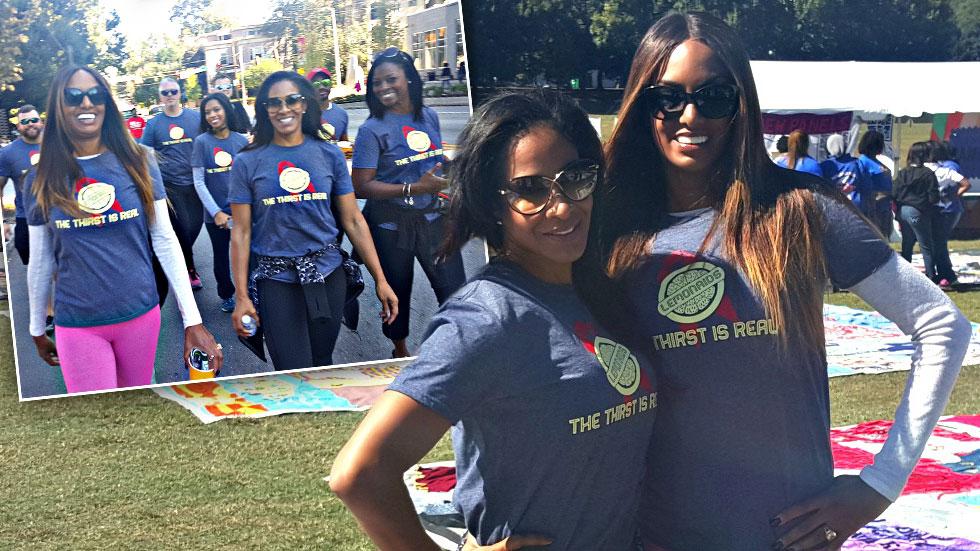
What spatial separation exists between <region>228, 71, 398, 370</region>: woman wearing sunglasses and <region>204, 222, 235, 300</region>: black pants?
7cm

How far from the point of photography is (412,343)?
197 inches

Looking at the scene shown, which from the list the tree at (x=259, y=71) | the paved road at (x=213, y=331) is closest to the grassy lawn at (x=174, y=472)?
the paved road at (x=213, y=331)

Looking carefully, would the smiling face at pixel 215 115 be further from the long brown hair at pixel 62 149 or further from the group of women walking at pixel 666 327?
the group of women walking at pixel 666 327

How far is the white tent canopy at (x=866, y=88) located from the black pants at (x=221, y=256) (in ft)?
28.3

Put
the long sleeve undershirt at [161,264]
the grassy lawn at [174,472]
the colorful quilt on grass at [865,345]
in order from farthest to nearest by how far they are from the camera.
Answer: the colorful quilt on grass at [865,345], the long sleeve undershirt at [161,264], the grassy lawn at [174,472]

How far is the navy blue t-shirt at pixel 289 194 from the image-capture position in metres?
4.54

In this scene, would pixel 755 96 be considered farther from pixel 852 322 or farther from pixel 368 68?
pixel 852 322

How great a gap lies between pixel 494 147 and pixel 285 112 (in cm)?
300

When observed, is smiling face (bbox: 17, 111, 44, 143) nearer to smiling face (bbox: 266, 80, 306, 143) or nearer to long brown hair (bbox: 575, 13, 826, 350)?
smiling face (bbox: 266, 80, 306, 143)

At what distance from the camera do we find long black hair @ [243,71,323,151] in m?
4.55

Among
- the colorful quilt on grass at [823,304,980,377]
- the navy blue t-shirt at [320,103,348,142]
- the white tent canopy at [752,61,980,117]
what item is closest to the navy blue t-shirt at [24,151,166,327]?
the navy blue t-shirt at [320,103,348,142]

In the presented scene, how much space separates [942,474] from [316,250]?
2.67 m

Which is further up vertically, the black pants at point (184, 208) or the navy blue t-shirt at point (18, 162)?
the navy blue t-shirt at point (18, 162)

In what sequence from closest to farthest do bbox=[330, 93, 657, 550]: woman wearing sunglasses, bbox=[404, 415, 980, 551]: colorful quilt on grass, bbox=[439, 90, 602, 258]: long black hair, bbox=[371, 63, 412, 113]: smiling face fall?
1. bbox=[330, 93, 657, 550]: woman wearing sunglasses
2. bbox=[439, 90, 602, 258]: long black hair
3. bbox=[404, 415, 980, 551]: colorful quilt on grass
4. bbox=[371, 63, 412, 113]: smiling face
